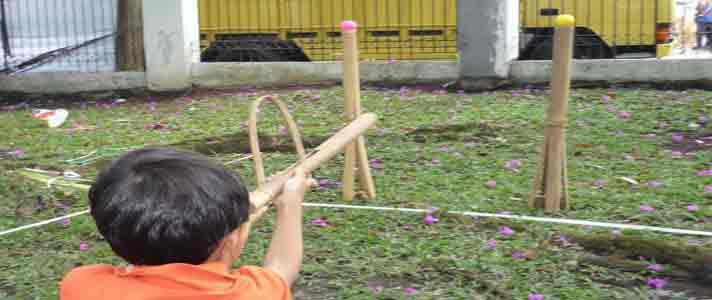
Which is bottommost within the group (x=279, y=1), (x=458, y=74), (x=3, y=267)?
(x=3, y=267)

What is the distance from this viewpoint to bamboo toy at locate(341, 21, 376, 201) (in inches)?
195

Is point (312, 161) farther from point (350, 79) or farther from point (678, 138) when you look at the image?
point (678, 138)

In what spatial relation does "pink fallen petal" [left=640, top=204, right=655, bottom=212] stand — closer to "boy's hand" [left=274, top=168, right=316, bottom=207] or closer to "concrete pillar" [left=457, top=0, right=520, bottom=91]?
"boy's hand" [left=274, top=168, right=316, bottom=207]

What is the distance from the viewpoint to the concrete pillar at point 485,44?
923 centimetres

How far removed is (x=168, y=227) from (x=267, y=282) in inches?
10.2

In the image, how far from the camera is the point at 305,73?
980cm

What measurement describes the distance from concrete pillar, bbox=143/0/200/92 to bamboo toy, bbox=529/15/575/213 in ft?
19.2

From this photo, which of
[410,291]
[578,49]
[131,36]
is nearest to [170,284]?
[410,291]

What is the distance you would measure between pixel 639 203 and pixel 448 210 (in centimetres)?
100

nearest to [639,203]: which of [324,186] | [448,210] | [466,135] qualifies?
[448,210]

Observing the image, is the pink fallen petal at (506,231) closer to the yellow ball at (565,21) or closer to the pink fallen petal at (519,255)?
the pink fallen petal at (519,255)

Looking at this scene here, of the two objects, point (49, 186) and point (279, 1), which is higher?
point (279, 1)

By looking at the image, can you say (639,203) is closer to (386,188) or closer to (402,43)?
(386,188)

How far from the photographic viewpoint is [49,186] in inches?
223
